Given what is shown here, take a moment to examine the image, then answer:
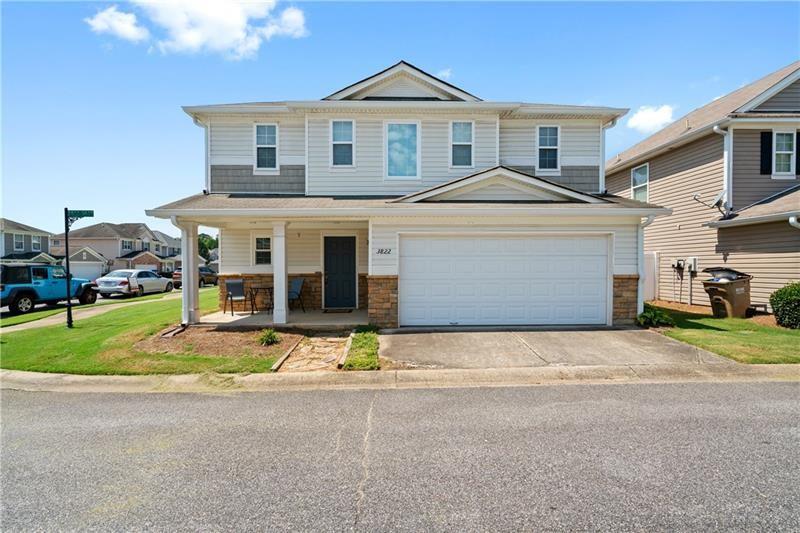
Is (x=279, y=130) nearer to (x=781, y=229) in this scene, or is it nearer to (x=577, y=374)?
(x=577, y=374)

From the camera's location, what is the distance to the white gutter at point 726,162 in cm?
1256

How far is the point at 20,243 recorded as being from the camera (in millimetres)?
36750

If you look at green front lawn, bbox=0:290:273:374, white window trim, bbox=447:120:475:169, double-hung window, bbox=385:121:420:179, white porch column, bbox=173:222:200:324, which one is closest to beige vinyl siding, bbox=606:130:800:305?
white window trim, bbox=447:120:475:169

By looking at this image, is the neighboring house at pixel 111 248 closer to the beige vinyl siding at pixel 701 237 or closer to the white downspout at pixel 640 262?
the white downspout at pixel 640 262

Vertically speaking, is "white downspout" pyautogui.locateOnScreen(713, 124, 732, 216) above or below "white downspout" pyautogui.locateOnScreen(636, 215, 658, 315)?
above

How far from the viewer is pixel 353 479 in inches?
134

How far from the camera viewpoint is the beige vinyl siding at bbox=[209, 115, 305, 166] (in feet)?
40.2

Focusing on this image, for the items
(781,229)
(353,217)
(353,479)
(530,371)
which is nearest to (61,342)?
(353,217)

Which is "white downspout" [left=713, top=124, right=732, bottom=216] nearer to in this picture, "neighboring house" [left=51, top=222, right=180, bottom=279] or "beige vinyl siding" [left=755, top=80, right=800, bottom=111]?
"beige vinyl siding" [left=755, top=80, right=800, bottom=111]

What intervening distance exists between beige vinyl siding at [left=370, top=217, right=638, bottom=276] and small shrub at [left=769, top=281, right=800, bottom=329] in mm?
3909

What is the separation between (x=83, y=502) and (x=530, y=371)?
5669 mm

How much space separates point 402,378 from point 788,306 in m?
10.2

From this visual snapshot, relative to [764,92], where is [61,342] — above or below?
below

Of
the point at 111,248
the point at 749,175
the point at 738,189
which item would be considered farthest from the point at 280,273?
the point at 111,248
